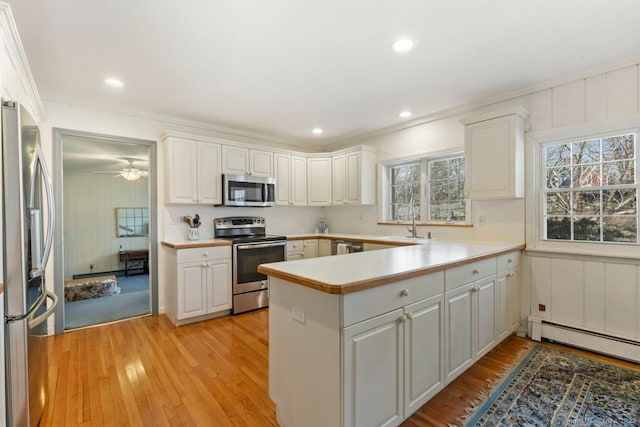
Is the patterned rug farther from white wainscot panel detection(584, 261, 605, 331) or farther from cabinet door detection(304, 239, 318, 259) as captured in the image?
cabinet door detection(304, 239, 318, 259)

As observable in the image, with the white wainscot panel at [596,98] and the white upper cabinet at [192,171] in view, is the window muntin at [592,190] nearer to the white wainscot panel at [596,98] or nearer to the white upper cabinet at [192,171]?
the white wainscot panel at [596,98]

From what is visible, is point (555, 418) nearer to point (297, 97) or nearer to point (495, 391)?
point (495, 391)

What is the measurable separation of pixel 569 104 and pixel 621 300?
5.83ft

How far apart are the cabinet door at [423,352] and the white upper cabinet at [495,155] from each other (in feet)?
5.45

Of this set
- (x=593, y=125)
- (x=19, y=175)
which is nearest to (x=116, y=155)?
(x=19, y=175)

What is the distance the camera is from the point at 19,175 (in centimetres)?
147

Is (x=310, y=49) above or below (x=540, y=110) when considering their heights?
above

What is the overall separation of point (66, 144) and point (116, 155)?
719mm

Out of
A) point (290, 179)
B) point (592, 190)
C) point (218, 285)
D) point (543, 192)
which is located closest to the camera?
point (592, 190)

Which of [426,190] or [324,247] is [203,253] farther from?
[426,190]

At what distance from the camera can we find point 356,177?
449 centimetres

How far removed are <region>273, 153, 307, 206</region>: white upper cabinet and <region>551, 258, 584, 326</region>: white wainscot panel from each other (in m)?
3.31

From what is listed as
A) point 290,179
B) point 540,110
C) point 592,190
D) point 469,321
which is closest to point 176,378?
point 469,321

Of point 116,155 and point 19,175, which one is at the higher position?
point 116,155
